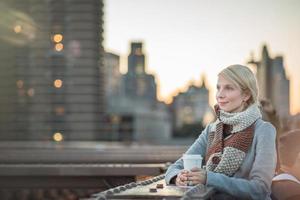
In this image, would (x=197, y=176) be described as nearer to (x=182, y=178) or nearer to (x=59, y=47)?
(x=182, y=178)

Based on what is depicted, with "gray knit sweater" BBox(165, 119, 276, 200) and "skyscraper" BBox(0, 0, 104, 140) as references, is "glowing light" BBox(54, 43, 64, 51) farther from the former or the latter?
"gray knit sweater" BBox(165, 119, 276, 200)

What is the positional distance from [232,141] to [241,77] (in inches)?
15.6

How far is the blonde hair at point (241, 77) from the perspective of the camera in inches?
199

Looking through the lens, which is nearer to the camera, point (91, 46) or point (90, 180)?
point (90, 180)

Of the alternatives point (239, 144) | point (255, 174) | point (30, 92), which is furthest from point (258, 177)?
point (30, 92)

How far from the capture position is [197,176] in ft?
15.9

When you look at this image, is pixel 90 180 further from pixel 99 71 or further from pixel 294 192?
pixel 99 71

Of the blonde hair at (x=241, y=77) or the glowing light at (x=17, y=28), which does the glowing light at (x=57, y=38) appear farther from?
the blonde hair at (x=241, y=77)

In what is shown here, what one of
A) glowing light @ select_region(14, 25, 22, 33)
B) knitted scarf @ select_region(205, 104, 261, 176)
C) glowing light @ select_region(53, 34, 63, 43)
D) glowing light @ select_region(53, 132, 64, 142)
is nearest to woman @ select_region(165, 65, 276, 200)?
knitted scarf @ select_region(205, 104, 261, 176)

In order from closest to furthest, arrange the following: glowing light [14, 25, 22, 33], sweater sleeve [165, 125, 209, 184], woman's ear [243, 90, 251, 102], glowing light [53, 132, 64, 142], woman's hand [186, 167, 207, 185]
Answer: woman's hand [186, 167, 207, 185], woman's ear [243, 90, 251, 102], sweater sleeve [165, 125, 209, 184], glowing light [14, 25, 22, 33], glowing light [53, 132, 64, 142]

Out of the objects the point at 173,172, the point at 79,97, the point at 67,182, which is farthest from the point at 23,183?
the point at 79,97

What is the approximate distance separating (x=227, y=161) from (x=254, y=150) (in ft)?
0.62

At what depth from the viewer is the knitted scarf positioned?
506 centimetres

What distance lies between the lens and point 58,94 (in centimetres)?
12825
